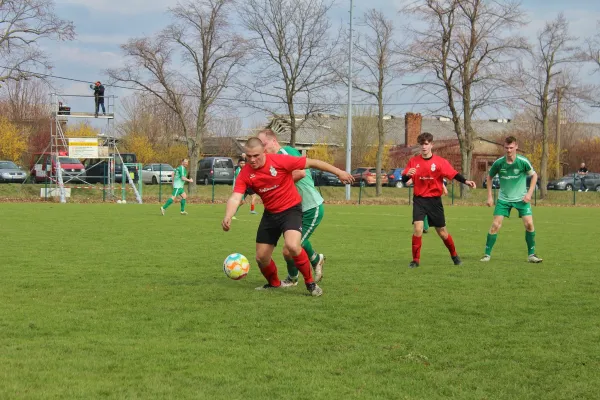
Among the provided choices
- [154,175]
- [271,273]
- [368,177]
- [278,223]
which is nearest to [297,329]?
[278,223]

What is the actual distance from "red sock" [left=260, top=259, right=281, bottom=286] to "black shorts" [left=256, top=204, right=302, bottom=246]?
34cm

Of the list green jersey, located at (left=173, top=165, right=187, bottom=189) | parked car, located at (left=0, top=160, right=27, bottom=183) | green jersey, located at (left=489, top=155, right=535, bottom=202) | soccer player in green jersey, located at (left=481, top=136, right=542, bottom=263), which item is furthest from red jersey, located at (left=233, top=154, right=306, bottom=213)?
parked car, located at (left=0, top=160, right=27, bottom=183)

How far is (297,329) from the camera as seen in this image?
641cm

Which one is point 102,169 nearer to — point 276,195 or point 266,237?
point 266,237

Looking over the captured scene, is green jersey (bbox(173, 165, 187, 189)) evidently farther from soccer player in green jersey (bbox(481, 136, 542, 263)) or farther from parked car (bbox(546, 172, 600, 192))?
parked car (bbox(546, 172, 600, 192))

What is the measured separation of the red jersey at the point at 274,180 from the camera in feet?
26.1

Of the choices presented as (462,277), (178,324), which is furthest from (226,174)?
(178,324)

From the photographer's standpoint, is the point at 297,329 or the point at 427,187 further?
the point at 427,187

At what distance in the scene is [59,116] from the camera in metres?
36.4

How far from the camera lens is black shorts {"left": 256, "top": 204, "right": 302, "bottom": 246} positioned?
8086mm

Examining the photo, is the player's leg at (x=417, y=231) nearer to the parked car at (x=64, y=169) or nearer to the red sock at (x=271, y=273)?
the red sock at (x=271, y=273)

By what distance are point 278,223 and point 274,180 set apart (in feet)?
1.63

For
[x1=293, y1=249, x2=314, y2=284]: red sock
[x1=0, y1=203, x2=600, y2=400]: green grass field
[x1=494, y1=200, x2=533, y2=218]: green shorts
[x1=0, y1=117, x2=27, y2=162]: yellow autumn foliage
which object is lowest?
[x1=0, y1=203, x2=600, y2=400]: green grass field

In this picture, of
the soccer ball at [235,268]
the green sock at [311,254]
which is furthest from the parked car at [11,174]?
the green sock at [311,254]
